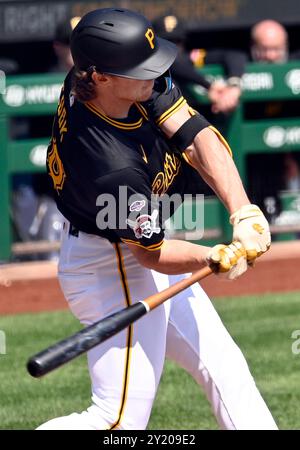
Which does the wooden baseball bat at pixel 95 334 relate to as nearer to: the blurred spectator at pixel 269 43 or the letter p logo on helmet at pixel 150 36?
the letter p logo on helmet at pixel 150 36

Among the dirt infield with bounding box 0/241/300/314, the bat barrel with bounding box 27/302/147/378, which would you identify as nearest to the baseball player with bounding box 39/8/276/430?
the bat barrel with bounding box 27/302/147/378

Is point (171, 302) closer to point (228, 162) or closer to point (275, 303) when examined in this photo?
point (228, 162)

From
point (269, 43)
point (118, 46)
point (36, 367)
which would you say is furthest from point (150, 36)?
point (269, 43)

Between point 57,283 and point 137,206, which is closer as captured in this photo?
point 137,206

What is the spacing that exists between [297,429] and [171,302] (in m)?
1.12

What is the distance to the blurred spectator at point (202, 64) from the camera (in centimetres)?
797

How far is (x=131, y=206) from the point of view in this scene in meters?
3.87

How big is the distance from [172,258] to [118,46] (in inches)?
28.6

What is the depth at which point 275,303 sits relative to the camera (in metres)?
7.84

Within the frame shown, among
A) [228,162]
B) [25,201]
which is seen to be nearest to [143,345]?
[228,162]

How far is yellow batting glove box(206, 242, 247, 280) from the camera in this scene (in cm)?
377

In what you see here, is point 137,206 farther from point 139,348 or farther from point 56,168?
point 139,348

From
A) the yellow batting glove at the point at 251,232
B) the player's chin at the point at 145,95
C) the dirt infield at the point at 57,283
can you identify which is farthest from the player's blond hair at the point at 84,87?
the dirt infield at the point at 57,283

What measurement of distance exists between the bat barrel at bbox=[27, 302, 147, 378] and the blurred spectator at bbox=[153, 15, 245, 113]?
4363mm
